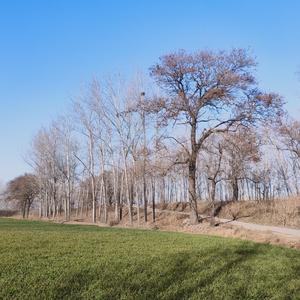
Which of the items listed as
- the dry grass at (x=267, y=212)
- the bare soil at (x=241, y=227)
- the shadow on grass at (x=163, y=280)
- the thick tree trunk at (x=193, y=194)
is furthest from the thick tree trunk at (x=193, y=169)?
the shadow on grass at (x=163, y=280)

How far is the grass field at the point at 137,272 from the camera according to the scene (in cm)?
673

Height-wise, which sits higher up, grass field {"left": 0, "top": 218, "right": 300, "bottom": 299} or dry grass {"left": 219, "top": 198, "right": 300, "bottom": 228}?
dry grass {"left": 219, "top": 198, "right": 300, "bottom": 228}

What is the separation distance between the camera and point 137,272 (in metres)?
8.14

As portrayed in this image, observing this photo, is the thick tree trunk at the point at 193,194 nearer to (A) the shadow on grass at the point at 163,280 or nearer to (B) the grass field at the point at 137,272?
(B) the grass field at the point at 137,272

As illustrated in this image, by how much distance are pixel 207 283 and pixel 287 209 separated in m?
23.2

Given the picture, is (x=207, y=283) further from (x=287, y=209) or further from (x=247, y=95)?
(x=287, y=209)

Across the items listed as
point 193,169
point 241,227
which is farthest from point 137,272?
point 193,169

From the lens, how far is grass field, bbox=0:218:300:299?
6.73m

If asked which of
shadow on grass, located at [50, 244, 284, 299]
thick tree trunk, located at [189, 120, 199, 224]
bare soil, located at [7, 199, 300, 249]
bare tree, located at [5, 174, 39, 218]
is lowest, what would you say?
shadow on grass, located at [50, 244, 284, 299]

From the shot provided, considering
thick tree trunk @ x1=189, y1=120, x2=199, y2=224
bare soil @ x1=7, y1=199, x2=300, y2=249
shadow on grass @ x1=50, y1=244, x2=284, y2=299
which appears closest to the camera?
shadow on grass @ x1=50, y1=244, x2=284, y2=299

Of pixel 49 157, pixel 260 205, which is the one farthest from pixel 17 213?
pixel 260 205

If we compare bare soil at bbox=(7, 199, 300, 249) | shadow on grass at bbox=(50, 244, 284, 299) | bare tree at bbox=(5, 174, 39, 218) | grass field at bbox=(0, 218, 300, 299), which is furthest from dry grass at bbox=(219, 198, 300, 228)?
bare tree at bbox=(5, 174, 39, 218)

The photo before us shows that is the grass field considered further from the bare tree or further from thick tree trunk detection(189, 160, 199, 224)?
the bare tree

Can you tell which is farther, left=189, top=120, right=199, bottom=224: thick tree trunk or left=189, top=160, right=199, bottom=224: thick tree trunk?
left=189, top=160, right=199, bottom=224: thick tree trunk
